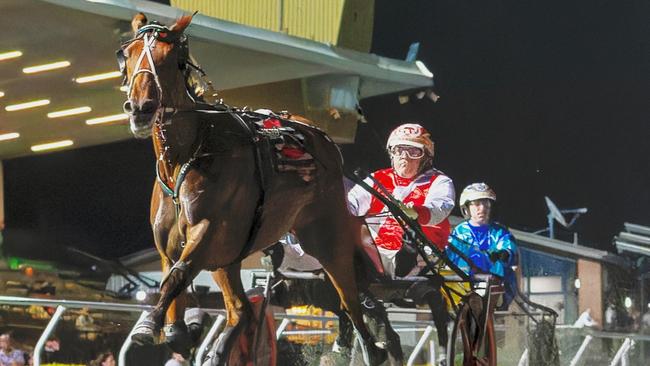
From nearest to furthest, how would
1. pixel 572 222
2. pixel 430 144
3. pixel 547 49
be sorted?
pixel 430 144 < pixel 547 49 < pixel 572 222

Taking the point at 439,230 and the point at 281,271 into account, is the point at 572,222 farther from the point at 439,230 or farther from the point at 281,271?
the point at 281,271

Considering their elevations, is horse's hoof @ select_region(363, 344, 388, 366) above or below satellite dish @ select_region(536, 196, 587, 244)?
below

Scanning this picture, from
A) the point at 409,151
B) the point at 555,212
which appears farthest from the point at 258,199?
the point at 555,212

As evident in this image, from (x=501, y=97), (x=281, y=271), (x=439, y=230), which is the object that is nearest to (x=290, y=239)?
(x=281, y=271)

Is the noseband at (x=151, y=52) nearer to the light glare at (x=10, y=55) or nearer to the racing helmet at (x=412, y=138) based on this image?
the racing helmet at (x=412, y=138)

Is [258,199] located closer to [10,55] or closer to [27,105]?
[10,55]

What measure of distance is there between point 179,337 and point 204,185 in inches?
18.6

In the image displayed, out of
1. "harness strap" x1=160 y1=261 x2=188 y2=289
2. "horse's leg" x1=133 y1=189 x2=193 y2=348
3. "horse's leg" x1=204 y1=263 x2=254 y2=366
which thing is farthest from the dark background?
"harness strap" x1=160 y1=261 x2=188 y2=289

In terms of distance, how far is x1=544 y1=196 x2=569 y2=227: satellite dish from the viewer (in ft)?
25.0

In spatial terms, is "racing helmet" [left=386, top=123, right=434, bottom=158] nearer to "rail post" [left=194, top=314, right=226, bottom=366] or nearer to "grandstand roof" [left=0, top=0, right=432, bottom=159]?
"rail post" [left=194, top=314, right=226, bottom=366]

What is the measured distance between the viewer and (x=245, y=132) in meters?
3.66

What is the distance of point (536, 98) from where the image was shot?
289 inches

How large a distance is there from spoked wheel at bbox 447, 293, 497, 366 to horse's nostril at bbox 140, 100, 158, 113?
5.97 feet

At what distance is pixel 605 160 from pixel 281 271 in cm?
367
